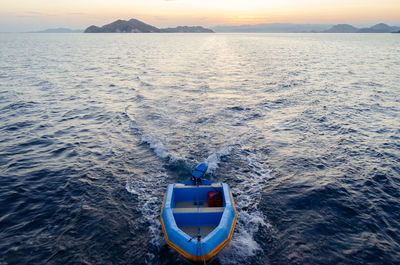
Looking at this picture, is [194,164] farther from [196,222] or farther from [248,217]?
[196,222]

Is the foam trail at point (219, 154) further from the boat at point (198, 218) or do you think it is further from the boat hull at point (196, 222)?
the boat hull at point (196, 222)

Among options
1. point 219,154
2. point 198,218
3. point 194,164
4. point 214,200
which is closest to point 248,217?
point 214,200

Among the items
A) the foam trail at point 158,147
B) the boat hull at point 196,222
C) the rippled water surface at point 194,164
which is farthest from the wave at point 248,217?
the foam trail at point 158,147

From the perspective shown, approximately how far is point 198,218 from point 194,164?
5540mm

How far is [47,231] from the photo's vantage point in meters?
10.4

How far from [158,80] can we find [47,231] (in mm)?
29983

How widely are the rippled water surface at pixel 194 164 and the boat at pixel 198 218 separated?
35.3 inches

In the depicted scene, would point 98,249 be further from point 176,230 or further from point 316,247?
point 316,247

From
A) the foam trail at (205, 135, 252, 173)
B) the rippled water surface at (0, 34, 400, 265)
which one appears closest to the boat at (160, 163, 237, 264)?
the rippled water surface at (0, 34, 400, 265)

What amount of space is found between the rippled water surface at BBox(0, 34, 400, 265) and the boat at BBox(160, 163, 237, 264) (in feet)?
2.94

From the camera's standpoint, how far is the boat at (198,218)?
835cm

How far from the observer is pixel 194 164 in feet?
50.8

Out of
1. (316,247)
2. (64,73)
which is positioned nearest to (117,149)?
(316,247)

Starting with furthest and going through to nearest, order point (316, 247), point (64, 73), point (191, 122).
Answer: point (64, 73), point (191, 122), point (316, 247)
